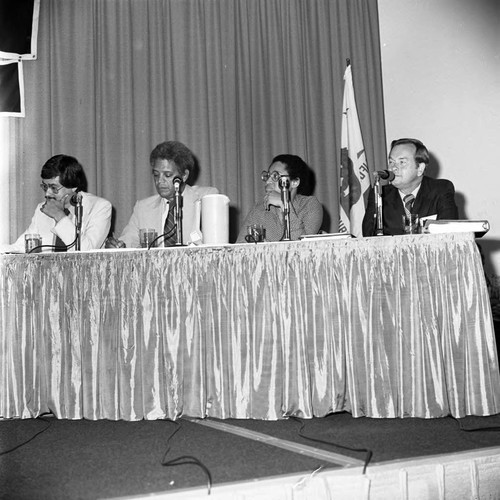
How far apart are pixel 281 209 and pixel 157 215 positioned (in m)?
0.71

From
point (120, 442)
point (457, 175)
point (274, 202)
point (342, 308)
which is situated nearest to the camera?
point (120, 442)

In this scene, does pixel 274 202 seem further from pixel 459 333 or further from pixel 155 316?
pixel 459 333

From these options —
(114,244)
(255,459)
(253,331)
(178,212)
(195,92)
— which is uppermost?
(195,92)

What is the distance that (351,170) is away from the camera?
416 cm

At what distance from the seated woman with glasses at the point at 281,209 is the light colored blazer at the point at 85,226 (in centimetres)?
72

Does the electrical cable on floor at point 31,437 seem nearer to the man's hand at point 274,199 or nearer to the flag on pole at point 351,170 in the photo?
the man's hand at point 274,199

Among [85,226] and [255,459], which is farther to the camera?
[85,226]

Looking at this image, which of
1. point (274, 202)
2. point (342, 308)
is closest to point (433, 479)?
point (342, 308)

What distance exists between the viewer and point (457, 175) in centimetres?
400

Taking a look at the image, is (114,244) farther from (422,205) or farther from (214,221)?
(422,205)

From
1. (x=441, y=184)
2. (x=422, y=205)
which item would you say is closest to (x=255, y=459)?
(x=422, y=205)

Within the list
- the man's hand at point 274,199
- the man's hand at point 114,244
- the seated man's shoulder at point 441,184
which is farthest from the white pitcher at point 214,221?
the seated man's shoulder at point 441,184

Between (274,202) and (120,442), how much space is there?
1.58 metres

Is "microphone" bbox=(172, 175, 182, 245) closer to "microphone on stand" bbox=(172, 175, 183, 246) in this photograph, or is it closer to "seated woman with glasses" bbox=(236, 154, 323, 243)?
"microphone on stand" bbox=(172, 175, 183, 246)
